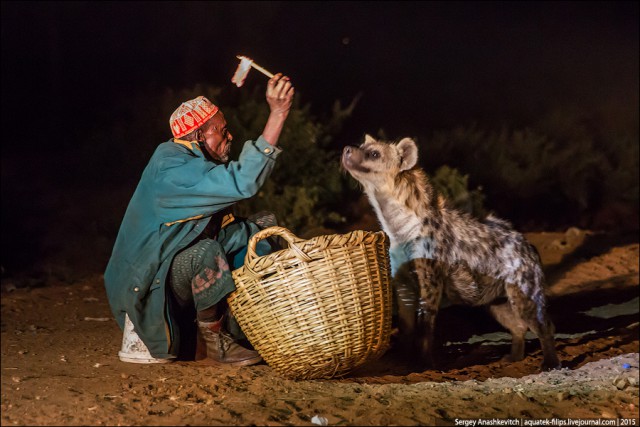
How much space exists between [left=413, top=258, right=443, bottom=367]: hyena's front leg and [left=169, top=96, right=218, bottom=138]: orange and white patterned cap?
1.39 meters

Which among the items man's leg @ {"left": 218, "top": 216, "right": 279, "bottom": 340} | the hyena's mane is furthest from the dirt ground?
the hyena's mane

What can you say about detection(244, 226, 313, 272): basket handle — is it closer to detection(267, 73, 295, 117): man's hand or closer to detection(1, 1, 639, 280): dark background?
detection(267, 73, 295, 117): man's hand

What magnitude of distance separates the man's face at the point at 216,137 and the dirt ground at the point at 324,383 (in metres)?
0.96

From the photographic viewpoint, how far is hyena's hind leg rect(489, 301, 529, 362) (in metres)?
4.55

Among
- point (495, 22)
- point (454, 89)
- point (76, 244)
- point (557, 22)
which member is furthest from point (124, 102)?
point (557, 22)

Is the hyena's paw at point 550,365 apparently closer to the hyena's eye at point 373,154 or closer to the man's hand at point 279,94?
the hyena's eye at point 373,154

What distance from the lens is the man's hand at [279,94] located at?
3275 mm

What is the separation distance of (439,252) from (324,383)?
4.06 ft

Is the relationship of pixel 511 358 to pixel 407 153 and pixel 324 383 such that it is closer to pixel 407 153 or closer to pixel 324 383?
pixel 407 153

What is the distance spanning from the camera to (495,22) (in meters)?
19.0

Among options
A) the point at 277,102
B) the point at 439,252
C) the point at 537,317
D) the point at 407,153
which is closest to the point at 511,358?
the point at 537,317

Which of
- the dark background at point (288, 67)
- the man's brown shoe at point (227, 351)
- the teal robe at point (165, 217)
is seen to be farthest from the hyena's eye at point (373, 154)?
the dark background at point (288, 67)

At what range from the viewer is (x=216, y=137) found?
12.2ft

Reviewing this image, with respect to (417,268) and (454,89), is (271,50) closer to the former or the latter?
(454,89)
